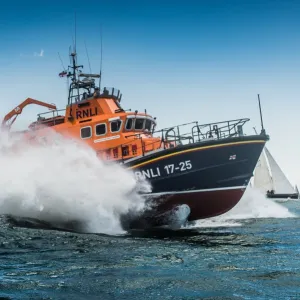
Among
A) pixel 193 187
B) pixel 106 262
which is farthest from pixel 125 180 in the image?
pixel 106 262

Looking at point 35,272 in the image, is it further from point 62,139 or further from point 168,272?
point 62,139

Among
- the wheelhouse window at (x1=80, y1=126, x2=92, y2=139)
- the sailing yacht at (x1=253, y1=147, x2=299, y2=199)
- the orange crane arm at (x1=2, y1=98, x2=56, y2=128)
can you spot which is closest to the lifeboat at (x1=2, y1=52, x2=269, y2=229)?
the wheelhouse window at (x1=80, y1=126, x2=92, y2=139)

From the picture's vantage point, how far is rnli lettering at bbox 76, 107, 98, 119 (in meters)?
16.3

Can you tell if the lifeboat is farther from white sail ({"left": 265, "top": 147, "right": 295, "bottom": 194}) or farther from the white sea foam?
white sail ({"left": 265, "top": 147, "right": 295, "bottom": 194})

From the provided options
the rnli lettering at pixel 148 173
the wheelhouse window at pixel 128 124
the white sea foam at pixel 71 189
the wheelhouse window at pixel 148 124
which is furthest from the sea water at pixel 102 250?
the wheelhouse window at pixel 148 124

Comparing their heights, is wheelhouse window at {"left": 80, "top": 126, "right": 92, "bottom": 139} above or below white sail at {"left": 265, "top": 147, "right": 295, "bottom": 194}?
above

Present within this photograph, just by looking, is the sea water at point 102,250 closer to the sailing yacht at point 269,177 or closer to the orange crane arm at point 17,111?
the orange crane arm at point 17,111

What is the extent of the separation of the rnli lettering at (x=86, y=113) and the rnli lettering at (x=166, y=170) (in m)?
4.07

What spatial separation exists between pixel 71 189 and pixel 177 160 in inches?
156

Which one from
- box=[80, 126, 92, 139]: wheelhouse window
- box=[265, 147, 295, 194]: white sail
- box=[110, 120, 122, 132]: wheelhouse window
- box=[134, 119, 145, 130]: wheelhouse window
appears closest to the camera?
box=[110, 120, 122, 132]: wheelhouse window

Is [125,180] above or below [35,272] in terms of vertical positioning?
above

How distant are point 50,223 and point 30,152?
3830 millimetres

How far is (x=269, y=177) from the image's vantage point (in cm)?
4291

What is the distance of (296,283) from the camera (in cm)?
600
